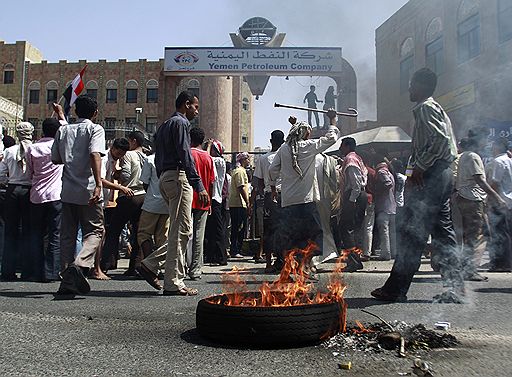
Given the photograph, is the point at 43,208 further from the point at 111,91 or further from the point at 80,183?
the point at 111,91

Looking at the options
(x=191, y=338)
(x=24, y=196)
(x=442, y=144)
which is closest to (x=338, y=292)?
(x=191, y=338)

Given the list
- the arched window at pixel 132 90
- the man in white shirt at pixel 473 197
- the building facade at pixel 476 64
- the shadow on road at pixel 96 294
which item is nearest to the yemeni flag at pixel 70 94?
the shadow on road at pixel 96 294

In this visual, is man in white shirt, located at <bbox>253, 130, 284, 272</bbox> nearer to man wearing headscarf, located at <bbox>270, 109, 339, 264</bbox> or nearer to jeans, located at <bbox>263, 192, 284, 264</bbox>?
jeans, located at <bbox>263, 192, 284, 264</bbox>

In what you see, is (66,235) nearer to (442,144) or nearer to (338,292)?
(338,292)

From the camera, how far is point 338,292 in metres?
3.41

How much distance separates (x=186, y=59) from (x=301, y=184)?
2157 cm

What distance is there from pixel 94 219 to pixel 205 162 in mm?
1791

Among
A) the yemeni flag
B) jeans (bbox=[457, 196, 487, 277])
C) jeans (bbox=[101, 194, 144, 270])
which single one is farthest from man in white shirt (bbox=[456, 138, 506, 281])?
the yemeni flag

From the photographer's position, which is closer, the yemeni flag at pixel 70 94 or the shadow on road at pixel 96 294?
the shadow on road at pixel 96 294

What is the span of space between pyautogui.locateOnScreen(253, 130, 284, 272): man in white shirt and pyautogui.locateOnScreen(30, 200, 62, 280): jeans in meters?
2.68

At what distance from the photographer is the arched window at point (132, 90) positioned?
5547cm

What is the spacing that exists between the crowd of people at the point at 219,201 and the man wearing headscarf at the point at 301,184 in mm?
14

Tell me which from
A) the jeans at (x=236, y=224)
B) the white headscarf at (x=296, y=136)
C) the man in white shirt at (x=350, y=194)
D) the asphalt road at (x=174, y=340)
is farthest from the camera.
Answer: the jeans at (x=236, y=224)

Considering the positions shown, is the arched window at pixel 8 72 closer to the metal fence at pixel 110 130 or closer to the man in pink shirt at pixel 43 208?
the metal fence at pixel 110 130
